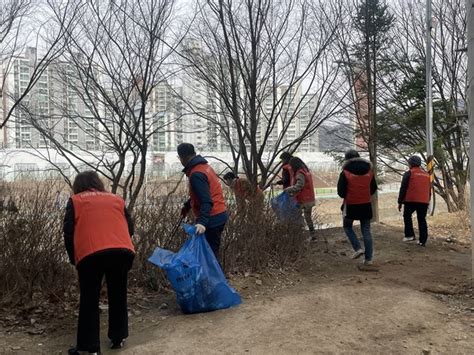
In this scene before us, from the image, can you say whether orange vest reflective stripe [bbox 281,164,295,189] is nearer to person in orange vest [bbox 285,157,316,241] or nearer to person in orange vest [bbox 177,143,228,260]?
person in orange vest [bbox 285,157,316,241]

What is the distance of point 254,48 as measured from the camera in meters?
8.80

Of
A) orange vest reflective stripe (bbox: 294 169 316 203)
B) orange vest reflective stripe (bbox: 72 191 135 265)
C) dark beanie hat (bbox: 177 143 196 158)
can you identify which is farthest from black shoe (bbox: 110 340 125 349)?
orange vest reflective stripe (bbox: 294 169 316 203)

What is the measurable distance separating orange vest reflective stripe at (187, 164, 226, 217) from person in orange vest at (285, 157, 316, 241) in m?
3.17

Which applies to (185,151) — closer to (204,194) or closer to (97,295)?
(204,194)

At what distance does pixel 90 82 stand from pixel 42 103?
156cm

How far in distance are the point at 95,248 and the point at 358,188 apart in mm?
4150

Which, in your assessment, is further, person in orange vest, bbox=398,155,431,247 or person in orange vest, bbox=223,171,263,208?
person in orange vest, bbox=398,155,431,247

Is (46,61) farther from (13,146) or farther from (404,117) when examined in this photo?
(404,117)

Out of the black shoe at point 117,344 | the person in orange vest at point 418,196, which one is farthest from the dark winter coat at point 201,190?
the person in orange vest at point 418,196

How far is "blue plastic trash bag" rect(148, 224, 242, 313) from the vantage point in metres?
4.52

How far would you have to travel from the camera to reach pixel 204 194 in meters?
4.71

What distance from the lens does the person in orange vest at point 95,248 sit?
370 centimetres

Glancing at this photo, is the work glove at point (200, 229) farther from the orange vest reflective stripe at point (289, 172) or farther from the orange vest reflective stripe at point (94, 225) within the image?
the orange vest reflective stripe at point (289, 172)

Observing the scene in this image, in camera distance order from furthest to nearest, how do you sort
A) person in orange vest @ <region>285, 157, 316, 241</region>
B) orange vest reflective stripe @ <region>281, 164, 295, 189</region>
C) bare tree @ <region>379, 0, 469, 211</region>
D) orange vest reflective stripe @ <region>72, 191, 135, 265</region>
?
bare tree @ <region>379, 0, 469, 211</region>
orange vest reflective stripe @ <region>281, 164, 295, 189</region>
person in orange vest @ <region>285, 157, 316, 241</region>
orange vest reflective stripe @ <region>72, 191, 135, 265</region>
